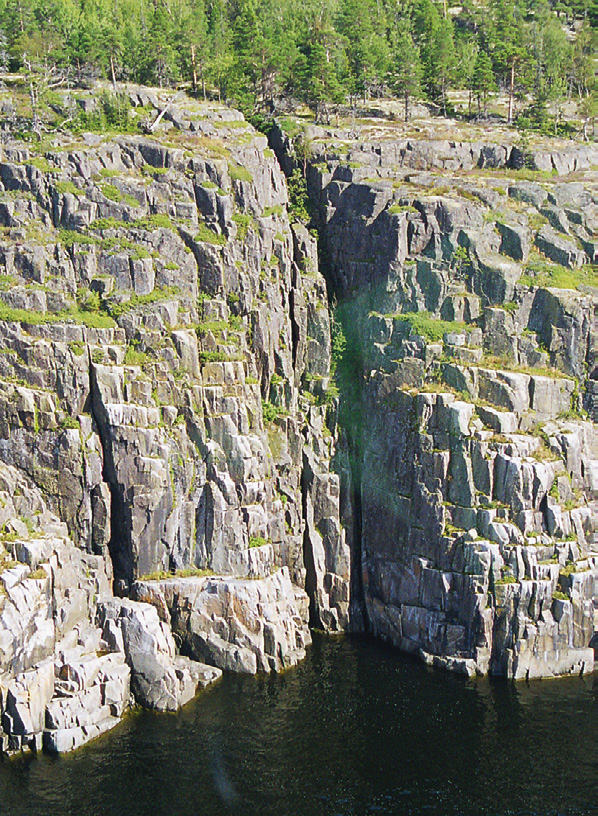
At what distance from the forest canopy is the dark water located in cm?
6748

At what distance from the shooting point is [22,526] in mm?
61750

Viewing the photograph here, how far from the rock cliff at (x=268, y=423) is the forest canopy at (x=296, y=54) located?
20.4m

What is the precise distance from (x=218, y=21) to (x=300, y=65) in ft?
62.0

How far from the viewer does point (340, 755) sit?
5597 cm

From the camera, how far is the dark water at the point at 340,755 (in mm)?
50906

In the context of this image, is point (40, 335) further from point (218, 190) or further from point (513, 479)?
point (513, 479)

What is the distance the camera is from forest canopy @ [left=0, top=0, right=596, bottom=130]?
98.4 m

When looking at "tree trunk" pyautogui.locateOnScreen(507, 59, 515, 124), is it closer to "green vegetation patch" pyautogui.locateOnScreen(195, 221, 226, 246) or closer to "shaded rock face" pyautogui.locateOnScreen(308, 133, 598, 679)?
"shaded rock face" pyautogui.locateOnScreen(308, 133, 598, 679)

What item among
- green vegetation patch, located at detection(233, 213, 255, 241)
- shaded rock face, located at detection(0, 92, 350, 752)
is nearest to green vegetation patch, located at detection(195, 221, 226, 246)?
shaded rock face, located at detection(0, 92, 350, 752)

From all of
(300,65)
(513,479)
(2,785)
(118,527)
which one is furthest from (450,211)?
(2,785)

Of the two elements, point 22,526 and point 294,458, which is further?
point 294,458

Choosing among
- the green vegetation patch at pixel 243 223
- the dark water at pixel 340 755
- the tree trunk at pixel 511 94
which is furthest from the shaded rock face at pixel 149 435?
the tree trunk at pixel 511 94

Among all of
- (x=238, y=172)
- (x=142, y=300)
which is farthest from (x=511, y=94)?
(x=142, y=300)

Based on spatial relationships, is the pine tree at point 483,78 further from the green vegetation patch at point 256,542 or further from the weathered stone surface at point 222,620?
the weathered stone surface at point 222,620
